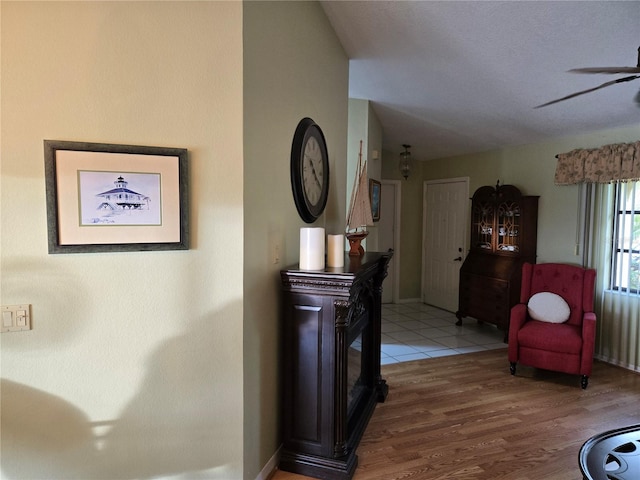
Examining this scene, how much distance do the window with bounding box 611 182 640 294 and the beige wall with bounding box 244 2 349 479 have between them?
3.16 m

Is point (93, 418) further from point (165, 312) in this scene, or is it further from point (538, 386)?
point (538, 386)

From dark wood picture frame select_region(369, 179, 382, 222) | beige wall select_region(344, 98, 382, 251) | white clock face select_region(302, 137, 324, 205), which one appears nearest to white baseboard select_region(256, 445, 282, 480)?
white clock face select_region(302, 137, 324, 205)

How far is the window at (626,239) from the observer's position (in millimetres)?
3623

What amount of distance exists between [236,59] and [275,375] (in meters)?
1.58

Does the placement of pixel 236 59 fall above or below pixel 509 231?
above

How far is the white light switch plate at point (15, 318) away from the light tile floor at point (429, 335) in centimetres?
301

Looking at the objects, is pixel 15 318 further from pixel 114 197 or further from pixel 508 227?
pixel 508 227

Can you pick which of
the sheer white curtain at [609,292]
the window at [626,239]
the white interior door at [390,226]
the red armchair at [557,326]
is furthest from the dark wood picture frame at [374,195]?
the window at [626,239]

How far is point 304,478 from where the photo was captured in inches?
82.1

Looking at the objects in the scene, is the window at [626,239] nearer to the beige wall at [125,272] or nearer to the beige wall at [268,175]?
the beige wall at [268,175]

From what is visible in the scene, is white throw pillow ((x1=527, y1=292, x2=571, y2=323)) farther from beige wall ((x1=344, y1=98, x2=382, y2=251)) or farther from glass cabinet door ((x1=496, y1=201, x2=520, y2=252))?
beige wall ((x1=344, y1=98, x2=382, y2=251))

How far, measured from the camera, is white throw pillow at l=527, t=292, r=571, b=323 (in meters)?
3.64

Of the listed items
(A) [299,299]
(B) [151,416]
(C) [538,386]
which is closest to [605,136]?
(C) [538,386]

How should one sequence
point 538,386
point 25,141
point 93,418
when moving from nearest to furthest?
point 25,141 → point 93,418 → point 538,386
